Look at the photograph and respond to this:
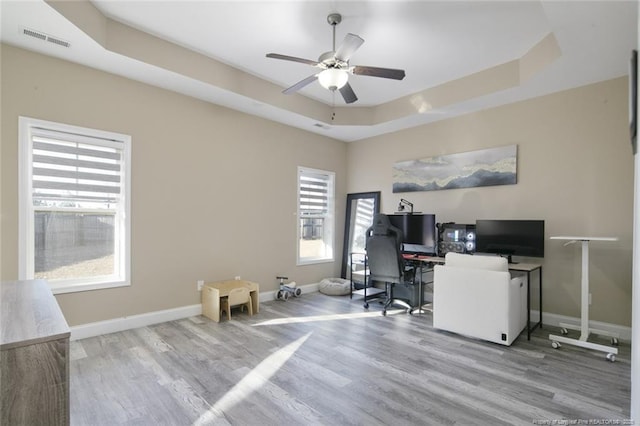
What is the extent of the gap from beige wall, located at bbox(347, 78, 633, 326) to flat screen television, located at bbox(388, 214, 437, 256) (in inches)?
13.3

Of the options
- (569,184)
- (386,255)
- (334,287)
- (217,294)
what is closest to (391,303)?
(386,255)

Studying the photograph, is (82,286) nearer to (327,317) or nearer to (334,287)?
(327,317)

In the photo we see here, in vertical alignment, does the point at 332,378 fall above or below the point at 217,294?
below

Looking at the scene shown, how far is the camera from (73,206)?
10.9 ft

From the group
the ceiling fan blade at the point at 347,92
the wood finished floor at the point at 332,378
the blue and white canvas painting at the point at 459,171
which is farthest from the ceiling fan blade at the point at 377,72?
the wood finished floor at the point at 332,378

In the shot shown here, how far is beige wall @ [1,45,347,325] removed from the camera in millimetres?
3010

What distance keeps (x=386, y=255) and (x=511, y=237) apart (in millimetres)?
1505

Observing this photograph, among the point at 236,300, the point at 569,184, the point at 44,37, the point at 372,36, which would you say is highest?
the point at 372,36

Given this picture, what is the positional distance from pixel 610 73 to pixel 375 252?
126 inches

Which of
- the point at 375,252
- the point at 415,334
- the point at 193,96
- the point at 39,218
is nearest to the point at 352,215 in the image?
the point at 375,252

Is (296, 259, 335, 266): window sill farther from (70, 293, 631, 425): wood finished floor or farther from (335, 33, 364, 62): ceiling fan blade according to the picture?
(335, 33, 364, 62): ceiling fan blade

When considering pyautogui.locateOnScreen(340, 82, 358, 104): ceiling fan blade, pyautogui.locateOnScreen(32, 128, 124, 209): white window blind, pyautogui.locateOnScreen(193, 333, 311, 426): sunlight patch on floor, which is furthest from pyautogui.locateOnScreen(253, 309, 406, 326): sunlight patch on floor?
pyautogui.locateOnScreen(340, 82, 358, 104): ceiling fan blade

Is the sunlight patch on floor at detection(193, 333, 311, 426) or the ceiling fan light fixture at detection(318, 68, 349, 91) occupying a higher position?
the ceiling fan light fixture at detection(318, 68, 349, 91)

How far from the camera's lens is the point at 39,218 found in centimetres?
313
